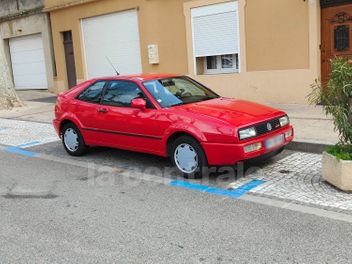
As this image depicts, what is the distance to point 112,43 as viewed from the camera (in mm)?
16375

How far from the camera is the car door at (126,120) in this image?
6.63 meters

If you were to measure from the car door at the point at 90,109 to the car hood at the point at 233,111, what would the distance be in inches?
64.6

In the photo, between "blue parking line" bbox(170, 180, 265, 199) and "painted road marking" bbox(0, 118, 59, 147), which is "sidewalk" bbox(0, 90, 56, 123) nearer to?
"painted road marking" bbox(0, 118, 59, 147)

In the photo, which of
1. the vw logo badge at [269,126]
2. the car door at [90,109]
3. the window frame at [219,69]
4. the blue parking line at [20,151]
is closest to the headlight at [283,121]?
the vw logo badge at [269,126]

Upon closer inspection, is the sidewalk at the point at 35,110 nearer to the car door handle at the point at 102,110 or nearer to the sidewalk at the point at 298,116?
the sidewalk at the point at 298,116

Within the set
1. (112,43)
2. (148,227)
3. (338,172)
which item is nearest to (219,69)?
(112,43)

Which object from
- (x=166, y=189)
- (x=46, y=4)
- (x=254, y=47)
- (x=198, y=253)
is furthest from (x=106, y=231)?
(x=46, y=4)

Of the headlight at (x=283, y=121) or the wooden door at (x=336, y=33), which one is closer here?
the headlight at (x=283, y=121)

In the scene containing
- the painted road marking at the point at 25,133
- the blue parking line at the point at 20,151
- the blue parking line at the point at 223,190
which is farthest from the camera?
the painted road marking at the point at 25,133

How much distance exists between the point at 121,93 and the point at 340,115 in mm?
3305

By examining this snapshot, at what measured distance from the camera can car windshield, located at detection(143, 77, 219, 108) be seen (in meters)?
6.77

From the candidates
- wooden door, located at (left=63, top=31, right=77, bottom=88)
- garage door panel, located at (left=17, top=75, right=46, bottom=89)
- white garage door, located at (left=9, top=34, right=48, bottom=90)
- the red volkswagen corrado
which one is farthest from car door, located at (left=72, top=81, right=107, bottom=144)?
garage door panel, located at (left=17, top=75, right=46, bottom=89)

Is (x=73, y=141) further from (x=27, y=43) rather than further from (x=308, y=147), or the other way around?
(x=27, y=43)

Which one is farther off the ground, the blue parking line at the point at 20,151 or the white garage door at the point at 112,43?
the white garage door at the point at 112,43
